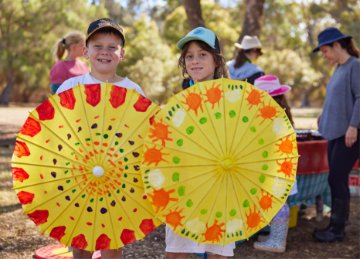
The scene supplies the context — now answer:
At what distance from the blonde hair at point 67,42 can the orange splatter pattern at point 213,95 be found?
10.4 feet

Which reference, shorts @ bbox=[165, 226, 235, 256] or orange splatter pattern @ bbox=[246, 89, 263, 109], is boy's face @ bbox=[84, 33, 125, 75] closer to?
orange splatter pattern @ bbox=[246, 89, 263, 109]

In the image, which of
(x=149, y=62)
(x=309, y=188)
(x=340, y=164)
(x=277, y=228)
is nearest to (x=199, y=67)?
(x=277, y=228)

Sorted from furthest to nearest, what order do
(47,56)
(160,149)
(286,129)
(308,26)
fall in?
(308,26)
(47,56)
(286,129)
(160,149)

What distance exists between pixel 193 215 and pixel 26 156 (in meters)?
0.85

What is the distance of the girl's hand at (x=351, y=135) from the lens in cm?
450

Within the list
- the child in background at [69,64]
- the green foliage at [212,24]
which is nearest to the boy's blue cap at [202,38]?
the child in background at [69,64]

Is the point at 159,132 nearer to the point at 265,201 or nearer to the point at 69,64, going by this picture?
the point at 265,201

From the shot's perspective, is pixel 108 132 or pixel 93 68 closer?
pixel 108 132

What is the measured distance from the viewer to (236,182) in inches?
97.3

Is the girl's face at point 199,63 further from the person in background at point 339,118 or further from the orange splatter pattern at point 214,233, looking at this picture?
the person in background at point 339,118

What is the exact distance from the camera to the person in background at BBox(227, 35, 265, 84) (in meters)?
5.36

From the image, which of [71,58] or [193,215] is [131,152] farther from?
[71,58]

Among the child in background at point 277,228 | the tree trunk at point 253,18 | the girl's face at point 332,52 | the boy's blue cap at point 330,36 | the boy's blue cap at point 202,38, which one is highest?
the tree trunk at point 253,18

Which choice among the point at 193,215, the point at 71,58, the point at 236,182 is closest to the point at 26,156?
the point at 193,215
